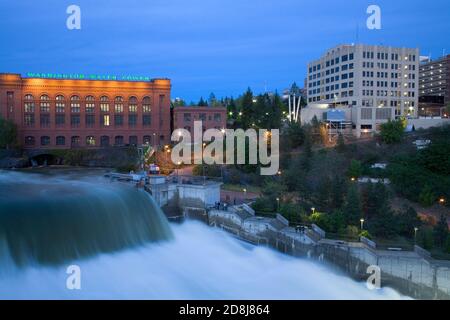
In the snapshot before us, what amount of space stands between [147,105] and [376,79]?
Result: 4034 centimetres

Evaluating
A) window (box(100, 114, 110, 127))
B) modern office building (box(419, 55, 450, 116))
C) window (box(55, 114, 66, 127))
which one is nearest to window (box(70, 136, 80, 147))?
window (box(55, 114, 66, 127))

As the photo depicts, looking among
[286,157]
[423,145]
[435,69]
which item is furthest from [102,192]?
[435,69]

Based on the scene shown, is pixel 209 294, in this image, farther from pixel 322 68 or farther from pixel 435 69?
pixel 435 69

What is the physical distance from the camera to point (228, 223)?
1138 inches

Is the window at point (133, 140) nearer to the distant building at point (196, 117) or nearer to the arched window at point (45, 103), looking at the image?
the distant building at point (196, 117)

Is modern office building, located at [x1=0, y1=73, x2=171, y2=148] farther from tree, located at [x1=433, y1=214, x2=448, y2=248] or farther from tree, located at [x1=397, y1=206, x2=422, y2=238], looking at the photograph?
tree, located at [x1=433, y1=214, x2=448, y2=248]

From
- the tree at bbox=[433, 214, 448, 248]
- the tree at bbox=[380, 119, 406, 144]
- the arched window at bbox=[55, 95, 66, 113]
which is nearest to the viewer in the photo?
A: the tree at bbox=[433, 214, 448, 248]

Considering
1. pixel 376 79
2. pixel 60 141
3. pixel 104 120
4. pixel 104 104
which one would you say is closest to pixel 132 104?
pixel 104 104

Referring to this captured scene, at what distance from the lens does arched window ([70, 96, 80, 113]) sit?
65.4 m

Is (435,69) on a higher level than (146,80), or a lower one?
higher

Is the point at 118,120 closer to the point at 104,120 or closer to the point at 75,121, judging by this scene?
the point at 104,120

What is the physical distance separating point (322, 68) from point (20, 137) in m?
57.1

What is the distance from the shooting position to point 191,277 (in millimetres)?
21359

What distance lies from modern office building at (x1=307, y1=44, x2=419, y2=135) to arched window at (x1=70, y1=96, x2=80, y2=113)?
44.4 meters
